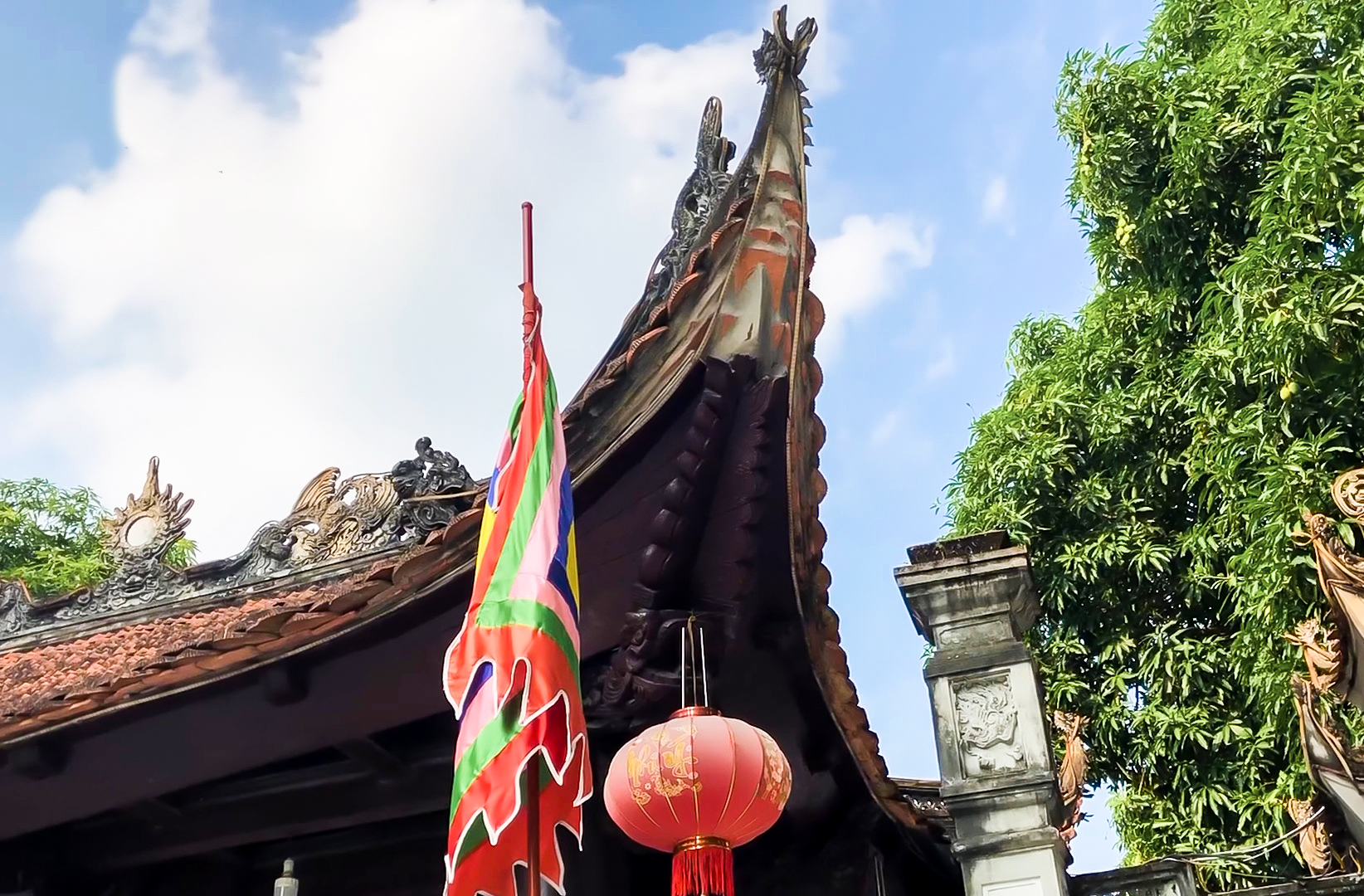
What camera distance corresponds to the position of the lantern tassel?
16.6ft

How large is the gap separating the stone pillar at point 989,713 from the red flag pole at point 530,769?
1.49 m

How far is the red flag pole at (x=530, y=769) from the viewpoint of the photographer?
14.5 ft

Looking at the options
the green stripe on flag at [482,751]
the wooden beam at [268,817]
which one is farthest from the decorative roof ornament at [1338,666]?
the wooden beam at [268,817]

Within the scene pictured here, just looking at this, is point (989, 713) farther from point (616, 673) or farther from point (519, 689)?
point (519, 689)

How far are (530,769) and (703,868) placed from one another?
803mm

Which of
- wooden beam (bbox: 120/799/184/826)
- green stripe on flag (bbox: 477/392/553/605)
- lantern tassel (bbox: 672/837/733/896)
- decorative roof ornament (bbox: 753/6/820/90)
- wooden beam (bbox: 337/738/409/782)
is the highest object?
decorative roof ornament (bbox: 753/6/820/90)

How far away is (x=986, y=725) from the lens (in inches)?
203

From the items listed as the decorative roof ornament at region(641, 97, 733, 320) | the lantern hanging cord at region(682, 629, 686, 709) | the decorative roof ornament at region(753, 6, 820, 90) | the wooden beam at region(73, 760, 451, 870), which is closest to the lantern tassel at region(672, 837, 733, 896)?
the lantern hanging cord at region(682, 629, 686, 709)

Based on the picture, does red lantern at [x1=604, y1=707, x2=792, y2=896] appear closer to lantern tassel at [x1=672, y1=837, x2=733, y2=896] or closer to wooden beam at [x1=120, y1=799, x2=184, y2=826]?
lantern tassel at [x1=672, y1=837, x2=733, y2=896]

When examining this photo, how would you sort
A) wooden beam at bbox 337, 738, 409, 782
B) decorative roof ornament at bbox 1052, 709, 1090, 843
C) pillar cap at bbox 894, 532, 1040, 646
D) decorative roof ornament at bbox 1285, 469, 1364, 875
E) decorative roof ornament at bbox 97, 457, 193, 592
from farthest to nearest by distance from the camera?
decorative roof ornament at bbox 97, 457, 193, 592 < decorative roof ornament at bbox 1052, 709, 1090, 843 < decorative roof ornament at bbox 1285, 469, 1364, 875 < wooden beam at bbox 337, 738, 409, 782 < pillar cap at bbox 894, 532, 1040, 646

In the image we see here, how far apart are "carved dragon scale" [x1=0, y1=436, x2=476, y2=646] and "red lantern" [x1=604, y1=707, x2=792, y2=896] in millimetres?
2182

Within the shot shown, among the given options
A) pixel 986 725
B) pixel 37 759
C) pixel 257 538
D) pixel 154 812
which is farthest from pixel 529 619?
pixel 257 538

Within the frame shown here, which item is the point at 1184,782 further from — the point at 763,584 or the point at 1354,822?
the point at 763,584

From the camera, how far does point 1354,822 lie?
20.3 feet
